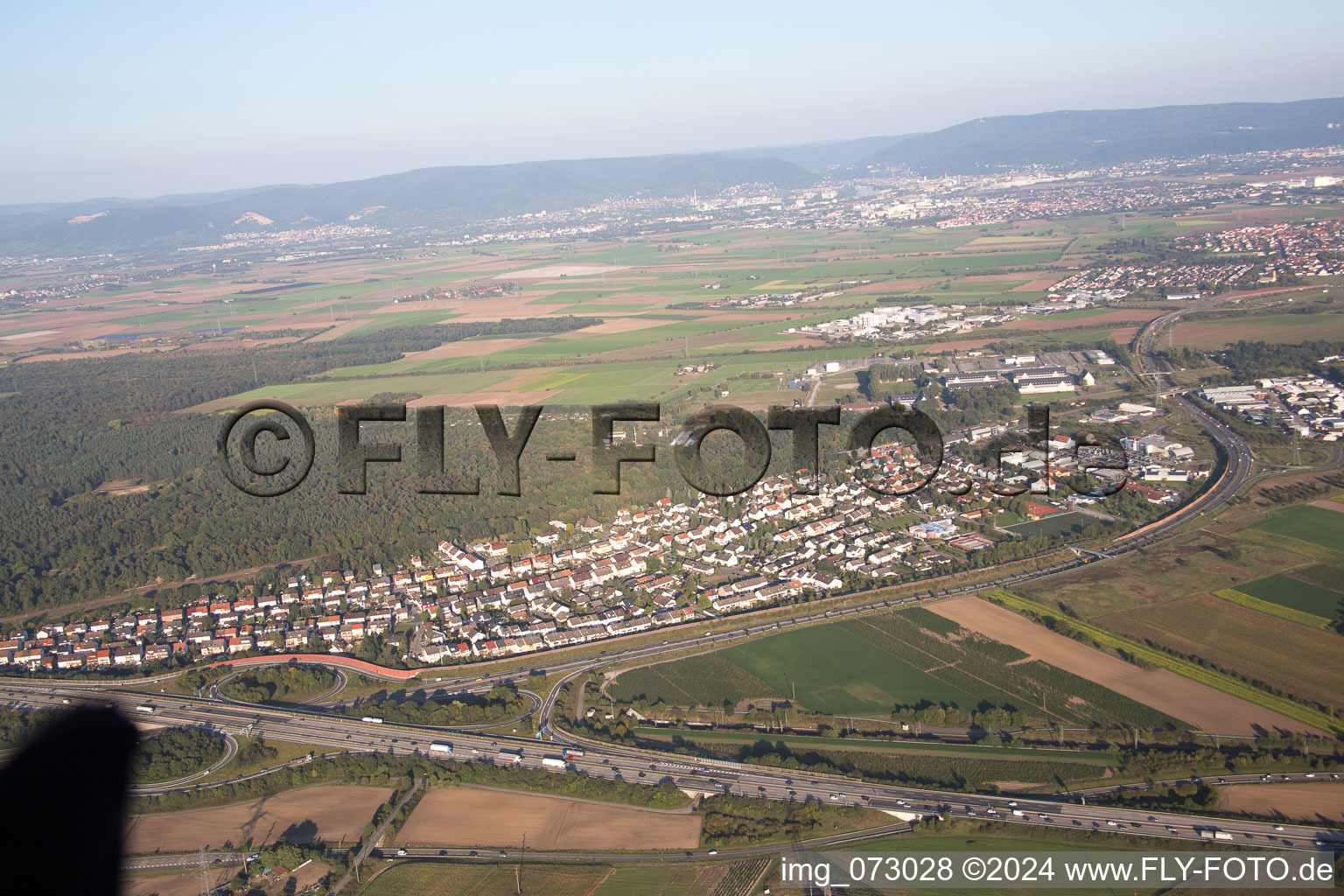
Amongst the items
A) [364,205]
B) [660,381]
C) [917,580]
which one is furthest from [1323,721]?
[364,205]

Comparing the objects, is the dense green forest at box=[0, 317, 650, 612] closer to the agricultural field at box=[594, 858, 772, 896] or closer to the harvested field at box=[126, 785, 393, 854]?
the harvested field at box=[126, 785, 393, 854]

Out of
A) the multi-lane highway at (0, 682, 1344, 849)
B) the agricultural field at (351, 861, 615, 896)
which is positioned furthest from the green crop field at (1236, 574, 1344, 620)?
the agricultural field at (351, 861, 615, 896)

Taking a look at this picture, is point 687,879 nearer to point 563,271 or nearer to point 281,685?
point 281,685

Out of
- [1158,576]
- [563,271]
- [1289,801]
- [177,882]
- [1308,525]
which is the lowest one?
[177,882]

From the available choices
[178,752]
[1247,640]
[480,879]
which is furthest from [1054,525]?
[178,752]

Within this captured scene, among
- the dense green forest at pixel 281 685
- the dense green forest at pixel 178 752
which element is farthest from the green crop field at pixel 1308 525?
the dense green forest at pixel 178 752

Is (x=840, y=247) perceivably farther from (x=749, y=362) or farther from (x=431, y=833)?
(x=431, y=833)

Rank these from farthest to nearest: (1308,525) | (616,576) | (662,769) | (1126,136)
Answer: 1. (1126,136)
2. (616,576)
3. (1308,525)
4. (662,769)

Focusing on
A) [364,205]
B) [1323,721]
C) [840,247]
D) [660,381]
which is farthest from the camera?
[364,205]
